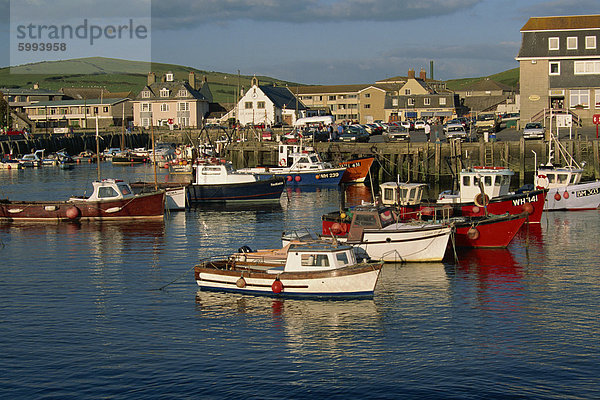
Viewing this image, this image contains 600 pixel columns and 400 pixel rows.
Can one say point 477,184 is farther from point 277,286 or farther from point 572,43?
point 572,43

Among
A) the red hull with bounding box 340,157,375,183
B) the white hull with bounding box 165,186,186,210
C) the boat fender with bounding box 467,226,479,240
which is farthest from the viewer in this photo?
the red hull with bounding box 340,157,375,183

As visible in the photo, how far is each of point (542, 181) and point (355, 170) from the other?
24.6 metres

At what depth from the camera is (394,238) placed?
1401 inches

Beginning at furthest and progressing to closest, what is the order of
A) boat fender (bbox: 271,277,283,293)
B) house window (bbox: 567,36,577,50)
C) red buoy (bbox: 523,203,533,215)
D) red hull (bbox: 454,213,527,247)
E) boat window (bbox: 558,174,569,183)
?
house window (bbox: 567,36,577,50)
boat window (bbox: 558,174,569,183)
red buoy (bbox: 523,203,533,215)
red hull (bbox: 454,213,527,247)
boat fender (bbox: 271,277,283,293)

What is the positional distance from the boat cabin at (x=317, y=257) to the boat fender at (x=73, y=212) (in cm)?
2500

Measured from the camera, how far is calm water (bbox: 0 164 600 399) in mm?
22375

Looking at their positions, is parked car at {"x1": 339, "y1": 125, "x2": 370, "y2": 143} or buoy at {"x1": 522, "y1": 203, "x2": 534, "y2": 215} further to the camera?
parked car at {"x1": 339, "y1": 125, "x2": 370, "y2": 143}

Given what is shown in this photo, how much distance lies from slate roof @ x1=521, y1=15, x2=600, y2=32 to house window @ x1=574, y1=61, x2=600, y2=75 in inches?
149

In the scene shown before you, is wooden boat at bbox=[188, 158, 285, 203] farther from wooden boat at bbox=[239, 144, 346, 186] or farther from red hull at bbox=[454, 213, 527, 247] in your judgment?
red hull at bbox=[454, 213, 527, 247]

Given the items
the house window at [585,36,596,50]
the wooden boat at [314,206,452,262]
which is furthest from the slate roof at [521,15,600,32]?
the wooden boat at [314,206,452,262]

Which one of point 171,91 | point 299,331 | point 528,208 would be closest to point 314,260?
point 299,331

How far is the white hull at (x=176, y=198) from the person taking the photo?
56688 mm

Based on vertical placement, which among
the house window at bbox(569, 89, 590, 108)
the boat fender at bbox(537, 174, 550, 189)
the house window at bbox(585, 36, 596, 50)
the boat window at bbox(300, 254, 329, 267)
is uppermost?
the house window at bbox(585, 36, 596, 50)

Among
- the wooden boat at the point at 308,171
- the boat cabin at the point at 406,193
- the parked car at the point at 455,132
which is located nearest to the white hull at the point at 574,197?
the boat cabin at the point at 406,193
